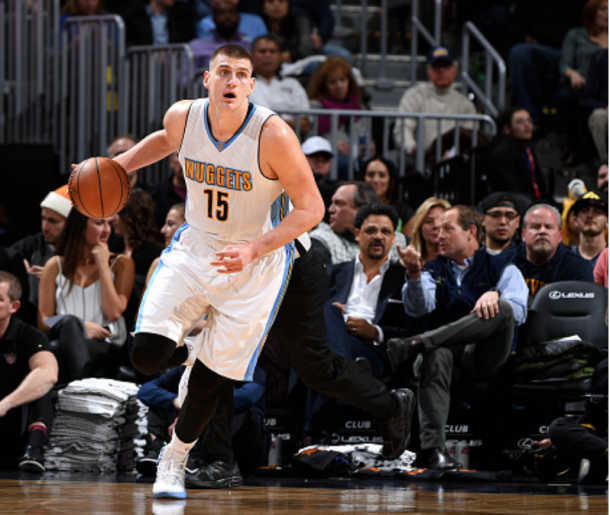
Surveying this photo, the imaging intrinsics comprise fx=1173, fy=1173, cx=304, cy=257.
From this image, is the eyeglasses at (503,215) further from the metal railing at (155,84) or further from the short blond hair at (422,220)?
the metal railing at (155,84)

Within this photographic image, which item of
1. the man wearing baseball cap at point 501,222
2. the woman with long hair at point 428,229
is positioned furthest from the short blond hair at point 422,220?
the man wearing baseball cap at point 501,222

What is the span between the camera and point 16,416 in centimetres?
690

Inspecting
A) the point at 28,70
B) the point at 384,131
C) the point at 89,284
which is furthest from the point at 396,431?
the point at 28,70

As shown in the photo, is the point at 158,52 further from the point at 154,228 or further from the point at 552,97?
the point at 552,97

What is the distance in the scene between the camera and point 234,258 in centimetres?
467

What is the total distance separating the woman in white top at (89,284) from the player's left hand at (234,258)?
289 centimetres

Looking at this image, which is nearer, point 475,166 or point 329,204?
point 329,204

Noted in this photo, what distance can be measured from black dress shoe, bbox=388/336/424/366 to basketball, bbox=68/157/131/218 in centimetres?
212

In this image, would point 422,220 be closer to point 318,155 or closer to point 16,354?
point 318,155

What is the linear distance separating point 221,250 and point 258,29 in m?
7.10

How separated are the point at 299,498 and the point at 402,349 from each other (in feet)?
5.94

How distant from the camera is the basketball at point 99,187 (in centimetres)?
520

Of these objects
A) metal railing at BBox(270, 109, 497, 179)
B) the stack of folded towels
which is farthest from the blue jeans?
the stack of folded towels

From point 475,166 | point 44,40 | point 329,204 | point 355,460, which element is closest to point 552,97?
point 475,166
